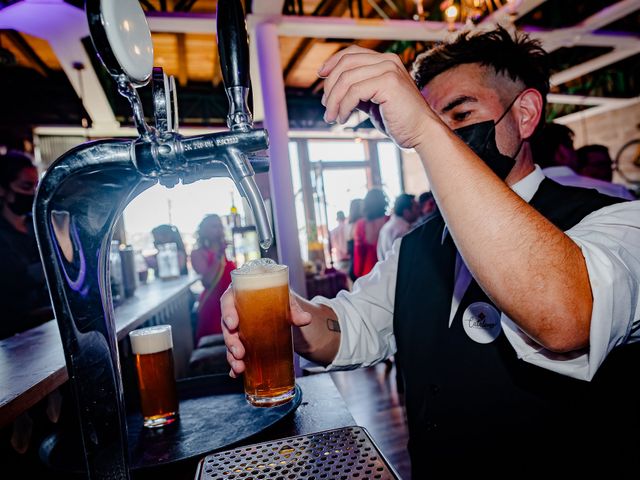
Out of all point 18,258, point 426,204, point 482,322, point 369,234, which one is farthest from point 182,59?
point 482,322

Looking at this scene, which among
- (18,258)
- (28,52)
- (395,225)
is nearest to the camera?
(18,258)

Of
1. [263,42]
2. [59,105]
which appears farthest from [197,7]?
[59,105]

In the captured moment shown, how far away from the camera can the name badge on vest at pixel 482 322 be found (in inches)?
45.5

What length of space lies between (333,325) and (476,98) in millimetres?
834

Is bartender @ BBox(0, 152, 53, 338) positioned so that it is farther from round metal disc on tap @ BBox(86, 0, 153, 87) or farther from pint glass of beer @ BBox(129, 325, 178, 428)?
round metal disc on tap @ BBox(86, 0, 153, 87)

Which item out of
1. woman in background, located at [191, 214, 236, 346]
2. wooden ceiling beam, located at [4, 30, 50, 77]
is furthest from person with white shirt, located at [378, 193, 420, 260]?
wooden ceiling beam, located at [4, 30, 50, 77]

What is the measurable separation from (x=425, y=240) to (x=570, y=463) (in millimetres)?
723

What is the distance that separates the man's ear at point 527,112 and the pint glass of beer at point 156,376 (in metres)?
1.24

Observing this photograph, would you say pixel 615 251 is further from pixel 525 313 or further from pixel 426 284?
pixel 426 284

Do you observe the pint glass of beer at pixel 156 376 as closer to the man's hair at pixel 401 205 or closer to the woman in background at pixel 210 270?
the woman in background at pixel 210 270

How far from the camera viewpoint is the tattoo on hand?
1324 mm

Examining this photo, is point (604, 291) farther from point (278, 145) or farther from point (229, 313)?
point (278, 145)

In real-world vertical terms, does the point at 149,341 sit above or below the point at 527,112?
below

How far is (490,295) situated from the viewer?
0.72 m
